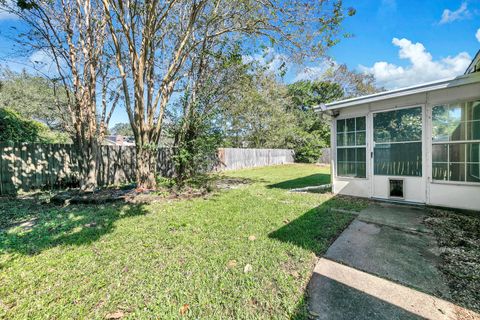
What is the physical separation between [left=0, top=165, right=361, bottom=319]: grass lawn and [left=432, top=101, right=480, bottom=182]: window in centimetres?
245

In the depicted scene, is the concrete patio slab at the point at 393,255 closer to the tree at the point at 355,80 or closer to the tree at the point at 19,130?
the tree at the point at 19,130

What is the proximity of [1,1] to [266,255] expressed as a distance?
795 centimetres

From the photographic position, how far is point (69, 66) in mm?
5805

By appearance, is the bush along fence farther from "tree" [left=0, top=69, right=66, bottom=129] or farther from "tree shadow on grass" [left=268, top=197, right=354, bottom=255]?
"tree" [left=0, top=69, right=66, bottom=129]

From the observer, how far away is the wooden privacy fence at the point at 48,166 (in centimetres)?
557

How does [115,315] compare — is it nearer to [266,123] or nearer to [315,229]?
[315,229]

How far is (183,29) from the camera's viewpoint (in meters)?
6.80

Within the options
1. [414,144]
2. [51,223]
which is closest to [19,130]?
[51,223]

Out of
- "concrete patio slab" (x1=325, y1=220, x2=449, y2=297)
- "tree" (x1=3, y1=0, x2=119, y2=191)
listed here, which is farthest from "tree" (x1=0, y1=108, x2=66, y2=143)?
"concrete patio slab" (x1=325, y1=220, x2=449, y2=297)

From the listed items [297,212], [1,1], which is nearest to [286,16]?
[297,212]

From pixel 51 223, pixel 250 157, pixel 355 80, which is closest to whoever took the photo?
pixel 51 223

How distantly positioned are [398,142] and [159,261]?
527 centimetres

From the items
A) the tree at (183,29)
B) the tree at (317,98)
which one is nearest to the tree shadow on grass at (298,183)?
the tree at (183,29)

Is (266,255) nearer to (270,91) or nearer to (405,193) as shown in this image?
(405,193)
